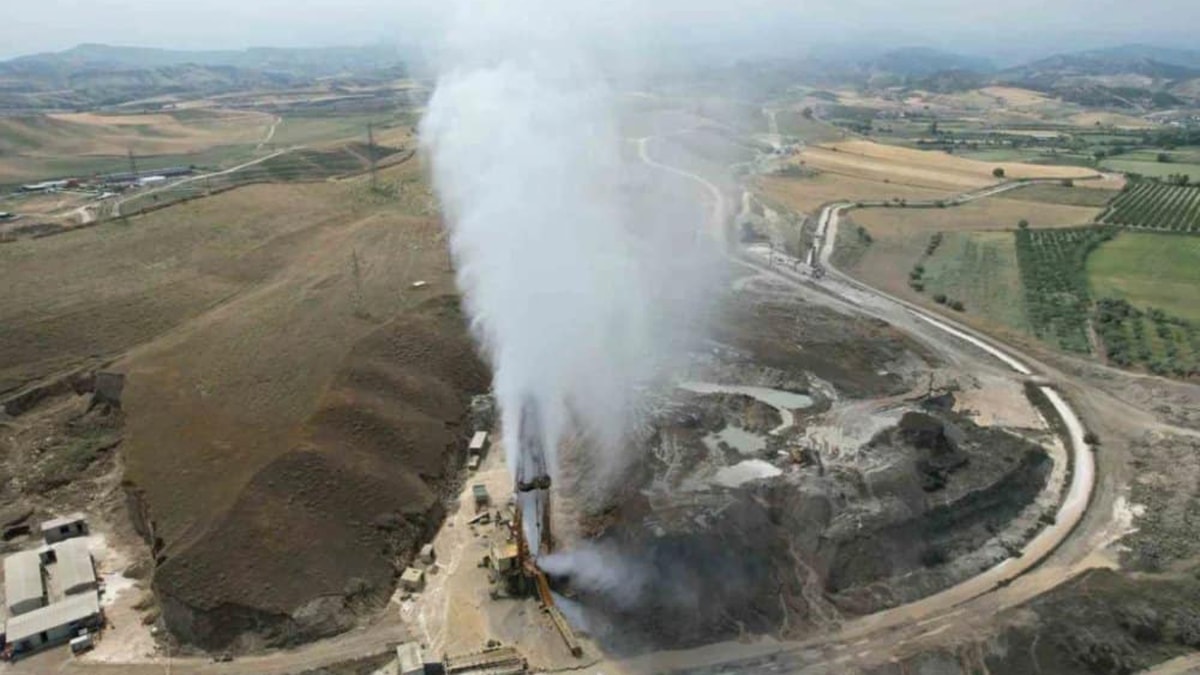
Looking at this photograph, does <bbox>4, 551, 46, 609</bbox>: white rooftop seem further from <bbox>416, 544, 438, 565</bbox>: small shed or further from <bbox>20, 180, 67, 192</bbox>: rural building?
<bbox>20, 180, 67, 192</bbox>: rural building

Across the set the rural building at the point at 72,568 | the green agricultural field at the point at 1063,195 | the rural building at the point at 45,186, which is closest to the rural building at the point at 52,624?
the rural building at the point at 72,568

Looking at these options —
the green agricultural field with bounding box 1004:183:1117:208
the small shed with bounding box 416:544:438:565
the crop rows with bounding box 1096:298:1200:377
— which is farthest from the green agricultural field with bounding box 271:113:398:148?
the small shed with bounding box 416:544:438:565

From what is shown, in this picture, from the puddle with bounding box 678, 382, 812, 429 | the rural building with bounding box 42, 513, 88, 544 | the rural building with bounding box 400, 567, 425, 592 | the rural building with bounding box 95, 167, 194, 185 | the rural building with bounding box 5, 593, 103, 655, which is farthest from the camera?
the rural building with bounding box 95, 167, 194, 185

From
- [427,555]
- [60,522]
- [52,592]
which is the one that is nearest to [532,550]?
[427,555]

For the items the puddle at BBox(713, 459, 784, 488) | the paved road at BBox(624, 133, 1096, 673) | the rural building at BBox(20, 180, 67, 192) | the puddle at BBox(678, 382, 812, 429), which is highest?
the rural building at BBox(20, 180, 67, 192)

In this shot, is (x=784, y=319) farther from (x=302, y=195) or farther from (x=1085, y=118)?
(x=1085, y=118)

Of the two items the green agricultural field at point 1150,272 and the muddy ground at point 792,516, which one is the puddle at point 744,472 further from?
the green agricultural field at point 1150,272

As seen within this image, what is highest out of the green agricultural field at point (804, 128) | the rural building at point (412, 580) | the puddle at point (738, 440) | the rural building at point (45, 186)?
the green agricultural field at point (804, 128)

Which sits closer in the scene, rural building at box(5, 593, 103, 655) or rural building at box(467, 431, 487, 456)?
rural building at box(5, 593, 103, 655)
